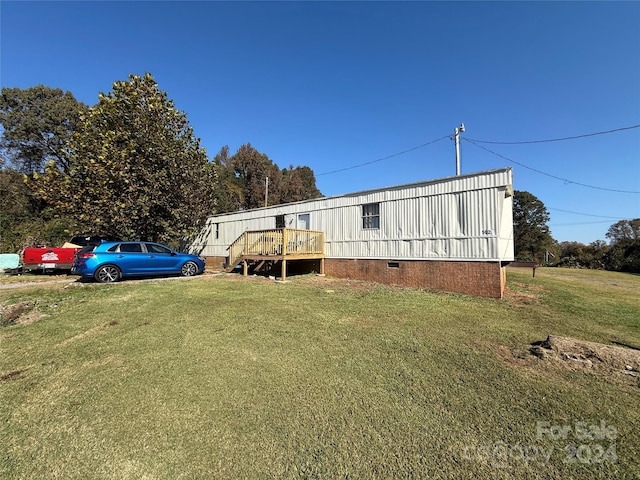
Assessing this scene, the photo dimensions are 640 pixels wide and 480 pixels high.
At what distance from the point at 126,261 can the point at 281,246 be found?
5.43 m

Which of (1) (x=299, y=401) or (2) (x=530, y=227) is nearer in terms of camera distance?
(1) (x=299, y=401)

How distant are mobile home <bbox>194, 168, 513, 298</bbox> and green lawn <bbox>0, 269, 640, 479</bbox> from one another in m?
3.81

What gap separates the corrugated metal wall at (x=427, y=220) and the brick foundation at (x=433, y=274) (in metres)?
0.26

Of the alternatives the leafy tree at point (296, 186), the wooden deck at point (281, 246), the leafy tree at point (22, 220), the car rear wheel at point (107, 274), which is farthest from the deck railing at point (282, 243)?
the leafy tree at point (296, 186)

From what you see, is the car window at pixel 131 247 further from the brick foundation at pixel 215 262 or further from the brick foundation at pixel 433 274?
the brick foundation at pixel 433 274

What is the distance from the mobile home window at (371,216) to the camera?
12.1 metres

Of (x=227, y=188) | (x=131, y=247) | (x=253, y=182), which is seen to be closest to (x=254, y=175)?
(x=253, y=182)

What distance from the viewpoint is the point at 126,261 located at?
10.5m

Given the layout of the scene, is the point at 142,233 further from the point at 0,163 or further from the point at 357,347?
the point at 0,163

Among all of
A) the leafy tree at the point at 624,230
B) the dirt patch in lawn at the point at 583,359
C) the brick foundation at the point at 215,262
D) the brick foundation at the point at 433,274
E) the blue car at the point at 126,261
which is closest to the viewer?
the dirt patch in lawn at the point at 583,359

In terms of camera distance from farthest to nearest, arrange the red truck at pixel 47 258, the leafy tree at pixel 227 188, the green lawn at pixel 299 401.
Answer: the leafy tree at pixel 227 188, the red truck at pixel 47 258, the green lawn at pixel 299 401

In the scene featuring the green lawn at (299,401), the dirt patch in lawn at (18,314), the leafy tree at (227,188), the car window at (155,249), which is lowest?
the green lawn at (299,401)

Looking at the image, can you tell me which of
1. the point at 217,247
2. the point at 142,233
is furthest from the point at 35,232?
the point at 217,247

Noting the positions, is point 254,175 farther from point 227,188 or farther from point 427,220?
point 427,220
